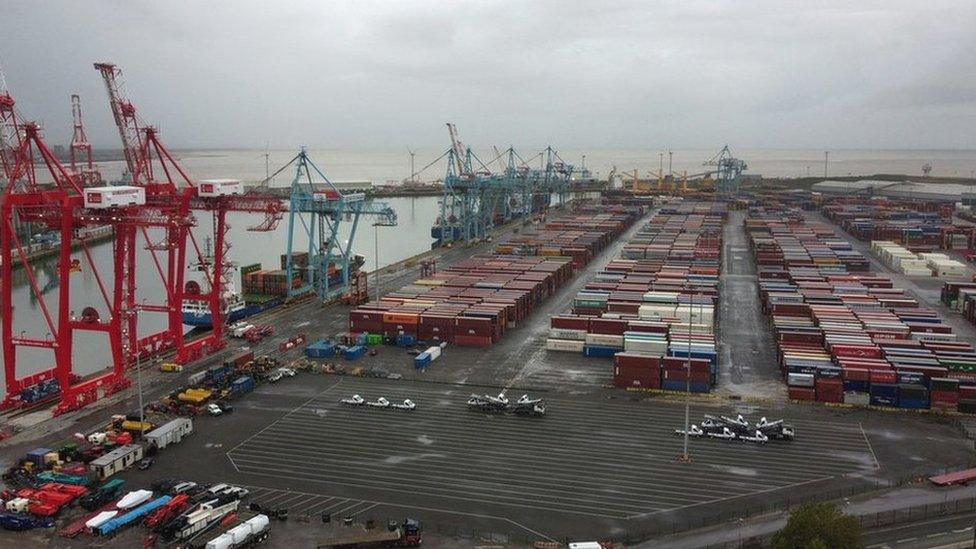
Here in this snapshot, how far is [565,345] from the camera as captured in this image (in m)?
40.3

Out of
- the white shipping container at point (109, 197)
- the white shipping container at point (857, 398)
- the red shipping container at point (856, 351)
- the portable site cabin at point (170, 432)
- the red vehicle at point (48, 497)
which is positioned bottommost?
the red vehicle at point (48, 497)

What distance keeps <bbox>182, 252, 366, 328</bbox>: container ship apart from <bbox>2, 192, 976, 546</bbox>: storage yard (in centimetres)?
323

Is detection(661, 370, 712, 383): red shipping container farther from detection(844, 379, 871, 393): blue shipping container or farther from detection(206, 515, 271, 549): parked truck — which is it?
detection(206, 515, 271, 549): parked truck

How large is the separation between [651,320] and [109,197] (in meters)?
28.0

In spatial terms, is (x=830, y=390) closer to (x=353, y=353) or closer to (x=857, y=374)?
(x=857, y=374)

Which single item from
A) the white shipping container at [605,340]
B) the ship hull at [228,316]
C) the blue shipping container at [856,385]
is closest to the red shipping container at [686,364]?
the white shipping container at [605,340]

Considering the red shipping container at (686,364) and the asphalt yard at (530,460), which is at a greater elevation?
the red shipping container at (686,364)

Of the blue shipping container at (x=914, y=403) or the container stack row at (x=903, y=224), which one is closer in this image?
the blue shipping container at (x=914, y=403)

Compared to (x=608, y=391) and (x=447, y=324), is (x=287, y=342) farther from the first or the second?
(x=608, y=391)

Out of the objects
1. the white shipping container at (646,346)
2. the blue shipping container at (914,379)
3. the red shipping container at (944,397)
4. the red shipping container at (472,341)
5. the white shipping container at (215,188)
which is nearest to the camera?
the red shipping container at (944,397)

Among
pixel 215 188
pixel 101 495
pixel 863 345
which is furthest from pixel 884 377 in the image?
pixel 215 188

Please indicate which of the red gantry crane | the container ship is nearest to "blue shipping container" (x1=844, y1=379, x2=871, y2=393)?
the red gantry crane

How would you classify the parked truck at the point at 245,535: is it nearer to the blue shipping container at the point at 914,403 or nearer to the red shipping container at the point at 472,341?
the red shipping container at the point at 472,341

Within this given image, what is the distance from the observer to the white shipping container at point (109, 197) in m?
31.6
